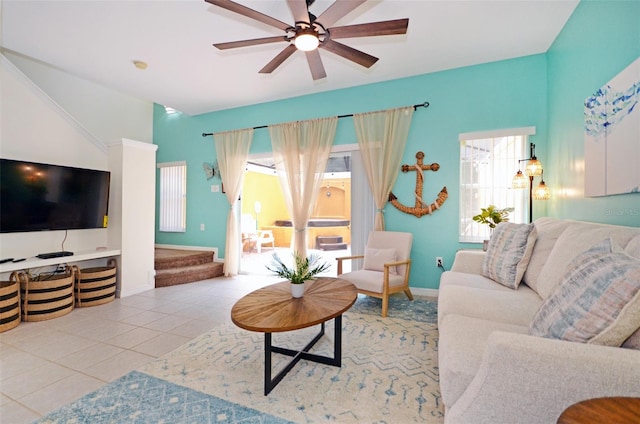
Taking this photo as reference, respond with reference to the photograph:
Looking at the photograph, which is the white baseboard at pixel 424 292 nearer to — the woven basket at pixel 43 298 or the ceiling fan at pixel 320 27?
the ceiling fan at pixel 320 27

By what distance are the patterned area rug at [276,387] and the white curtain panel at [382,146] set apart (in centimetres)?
202

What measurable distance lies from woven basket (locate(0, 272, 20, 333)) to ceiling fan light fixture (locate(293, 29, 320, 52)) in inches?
139

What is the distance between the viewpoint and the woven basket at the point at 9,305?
104 inches

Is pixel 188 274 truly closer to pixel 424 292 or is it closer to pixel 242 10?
pixel 424 292

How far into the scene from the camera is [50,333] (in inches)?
103

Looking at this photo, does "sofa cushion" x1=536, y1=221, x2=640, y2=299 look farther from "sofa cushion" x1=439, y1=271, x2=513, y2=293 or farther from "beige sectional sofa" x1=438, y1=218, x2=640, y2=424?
"sofa cushion" x1=439, y1=271, x2=513, y2=293

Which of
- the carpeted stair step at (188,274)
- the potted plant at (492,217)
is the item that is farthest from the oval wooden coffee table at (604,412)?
Result: the carpeted stair step at (188,274)

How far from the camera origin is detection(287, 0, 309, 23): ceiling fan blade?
1.84 m

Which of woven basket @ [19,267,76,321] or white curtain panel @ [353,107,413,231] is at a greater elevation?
white curtain panel @ [353,107,413,231]

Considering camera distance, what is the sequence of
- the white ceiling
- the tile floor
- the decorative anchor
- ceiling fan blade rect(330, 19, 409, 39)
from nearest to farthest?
1. the tile floor
2. ceiling fan blade rect(330, 19, 409, 39)
3. the white ceiling
4. the decorative anchor

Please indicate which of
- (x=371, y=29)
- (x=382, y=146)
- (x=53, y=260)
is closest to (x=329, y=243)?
(x=382, y=146)

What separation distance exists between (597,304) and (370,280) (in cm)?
213

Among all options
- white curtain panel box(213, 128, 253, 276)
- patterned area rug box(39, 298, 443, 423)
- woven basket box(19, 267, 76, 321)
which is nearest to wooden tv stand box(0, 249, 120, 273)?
woven basket box(19, 267, 76, 321)

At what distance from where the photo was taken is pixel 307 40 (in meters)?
2.16
